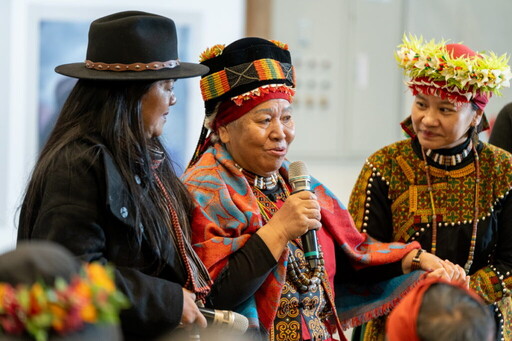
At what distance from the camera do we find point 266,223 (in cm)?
246

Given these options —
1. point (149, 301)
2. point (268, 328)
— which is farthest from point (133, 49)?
point (268, 328)

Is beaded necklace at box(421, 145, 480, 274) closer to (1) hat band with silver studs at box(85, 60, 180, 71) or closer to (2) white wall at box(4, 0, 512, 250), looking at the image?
(1) hat band with silver studs at box(85, 60, 180, 71)

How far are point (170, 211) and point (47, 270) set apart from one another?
3.31 ft

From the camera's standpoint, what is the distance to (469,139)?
291 cm

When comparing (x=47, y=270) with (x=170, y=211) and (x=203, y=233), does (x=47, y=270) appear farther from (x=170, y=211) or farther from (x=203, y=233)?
(x=203, y=233)

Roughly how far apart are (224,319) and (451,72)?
1230mm

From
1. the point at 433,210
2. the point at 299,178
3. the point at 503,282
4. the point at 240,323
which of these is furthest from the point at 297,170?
the point at 503,282

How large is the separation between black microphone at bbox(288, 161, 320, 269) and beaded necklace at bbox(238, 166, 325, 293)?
42 mm

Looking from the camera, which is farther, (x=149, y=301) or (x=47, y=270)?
(x=149, y=301)

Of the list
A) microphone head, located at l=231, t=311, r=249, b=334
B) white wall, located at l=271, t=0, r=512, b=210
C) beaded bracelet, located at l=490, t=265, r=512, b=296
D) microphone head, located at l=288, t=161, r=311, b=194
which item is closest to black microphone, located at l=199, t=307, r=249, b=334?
microphone head, located at l=231, t=311, r=249, b=334

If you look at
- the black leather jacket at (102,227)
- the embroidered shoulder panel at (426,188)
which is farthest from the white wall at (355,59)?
the black leather jacket at (102,227)

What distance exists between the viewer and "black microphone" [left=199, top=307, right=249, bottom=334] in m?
2.17

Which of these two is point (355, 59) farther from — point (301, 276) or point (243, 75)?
point (301, 276)

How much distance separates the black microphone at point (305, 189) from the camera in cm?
241
